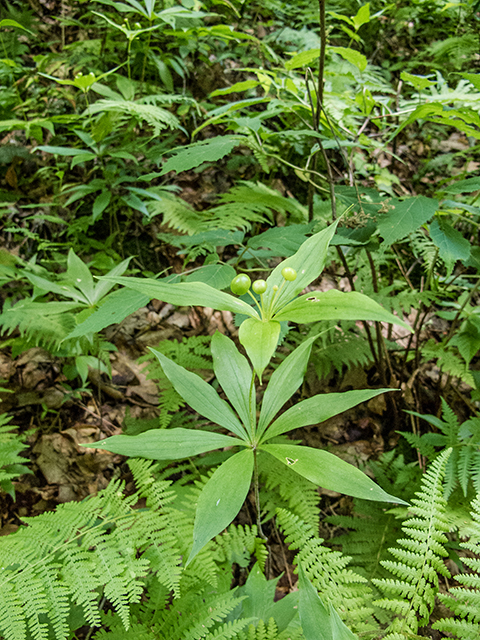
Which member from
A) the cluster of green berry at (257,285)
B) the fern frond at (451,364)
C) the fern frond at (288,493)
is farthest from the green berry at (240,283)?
the fern frond at (451,364)

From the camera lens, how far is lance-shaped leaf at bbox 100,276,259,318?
900mm

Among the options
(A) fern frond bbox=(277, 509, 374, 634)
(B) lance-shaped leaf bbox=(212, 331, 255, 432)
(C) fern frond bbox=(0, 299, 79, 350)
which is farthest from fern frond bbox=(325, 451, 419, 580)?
(C) fern frond bbox=(0, 299, 79, 350)

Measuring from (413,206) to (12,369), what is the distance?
8.60ft

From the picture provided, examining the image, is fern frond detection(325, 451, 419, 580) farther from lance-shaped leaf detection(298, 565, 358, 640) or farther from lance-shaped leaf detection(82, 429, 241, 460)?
lance-shaped leaf detection(82, 429, 241, 460)

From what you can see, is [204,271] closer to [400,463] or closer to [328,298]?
[328,298]

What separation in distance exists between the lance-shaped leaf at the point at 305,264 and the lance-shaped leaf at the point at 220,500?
46 centimetres

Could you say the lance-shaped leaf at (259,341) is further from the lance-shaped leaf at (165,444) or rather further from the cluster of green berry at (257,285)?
the lance-shaped leaf at (165,444)

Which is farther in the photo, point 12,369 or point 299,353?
point 12,369

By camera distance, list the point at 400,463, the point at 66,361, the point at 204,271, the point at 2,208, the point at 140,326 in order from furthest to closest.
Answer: the point at 2,208
the point at 140,326
the point at 66,361
the point at 400,463
the point at 204,271

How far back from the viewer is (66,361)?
249 centimetres

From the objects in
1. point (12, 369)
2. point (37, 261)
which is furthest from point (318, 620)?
point (37, 261)

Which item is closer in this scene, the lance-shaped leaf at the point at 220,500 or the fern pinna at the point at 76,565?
the lance-shaped leaf at the point at 220,500

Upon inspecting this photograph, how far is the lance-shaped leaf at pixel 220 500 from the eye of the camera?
86 cm

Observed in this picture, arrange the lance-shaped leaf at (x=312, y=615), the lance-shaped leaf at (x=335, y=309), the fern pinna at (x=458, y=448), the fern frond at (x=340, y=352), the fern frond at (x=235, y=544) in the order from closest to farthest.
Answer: the lance-shaped leaf at (x=335, y=309) → the lance-shaped leaf at (x=312, y=615) → the fern frond at (x=235, y=544) → the fern pinna at (x=458, y=448) → the fern frond at (x=340, y=352)
